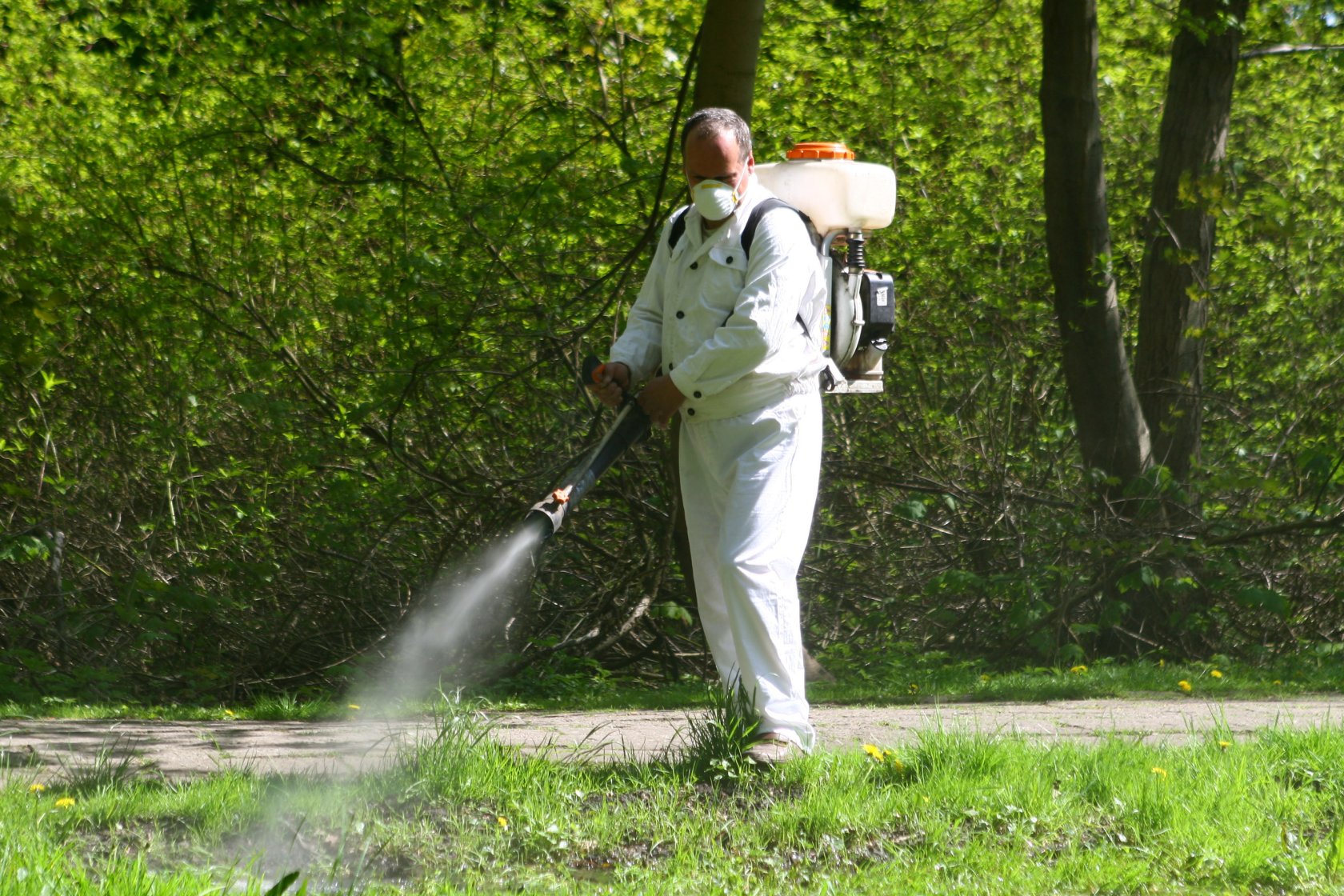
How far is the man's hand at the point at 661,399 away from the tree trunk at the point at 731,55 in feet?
9.29

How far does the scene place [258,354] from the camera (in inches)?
365

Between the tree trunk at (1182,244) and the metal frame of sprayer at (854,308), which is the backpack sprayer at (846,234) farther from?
the tree trunk at (1182,244)

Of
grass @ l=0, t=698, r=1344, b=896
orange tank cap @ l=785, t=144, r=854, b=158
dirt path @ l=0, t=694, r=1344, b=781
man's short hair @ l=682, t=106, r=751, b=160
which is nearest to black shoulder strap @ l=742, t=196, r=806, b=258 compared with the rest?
man's short hair @ l=682, t=106, r=751, b=160

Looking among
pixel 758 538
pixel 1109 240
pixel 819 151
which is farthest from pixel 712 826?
pixel 1109 240

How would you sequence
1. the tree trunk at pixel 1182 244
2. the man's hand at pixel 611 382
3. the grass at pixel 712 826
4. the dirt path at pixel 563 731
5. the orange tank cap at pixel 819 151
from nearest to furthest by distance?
the grass at pixel 712 826 → the dirt path at pixel 563 731 → the man's hand at pixel 611 382 → the orange tank cap at pixel 819 151 → the tree trunk at pixel 1182 244

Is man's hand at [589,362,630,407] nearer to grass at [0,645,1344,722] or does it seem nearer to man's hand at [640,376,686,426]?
man's hand at [640,376,686,426]

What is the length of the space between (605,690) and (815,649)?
2.05m

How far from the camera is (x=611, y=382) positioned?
467 cm


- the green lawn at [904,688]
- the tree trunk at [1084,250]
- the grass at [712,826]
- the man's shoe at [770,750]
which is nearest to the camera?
the grass at [712,826]

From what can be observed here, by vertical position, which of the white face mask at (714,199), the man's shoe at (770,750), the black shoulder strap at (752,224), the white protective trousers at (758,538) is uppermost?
the white face mask at (714,199)

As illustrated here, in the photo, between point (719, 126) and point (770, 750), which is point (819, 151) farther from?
point (770, 750)

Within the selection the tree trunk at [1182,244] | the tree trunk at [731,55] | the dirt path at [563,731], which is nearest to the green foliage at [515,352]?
the tree trunk at [1182,244]

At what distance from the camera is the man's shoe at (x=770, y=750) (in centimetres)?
417

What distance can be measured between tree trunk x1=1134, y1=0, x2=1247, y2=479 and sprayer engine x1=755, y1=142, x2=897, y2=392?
4495mm
